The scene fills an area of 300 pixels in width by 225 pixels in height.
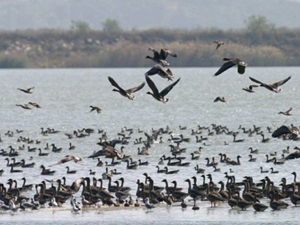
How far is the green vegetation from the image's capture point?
123469mm

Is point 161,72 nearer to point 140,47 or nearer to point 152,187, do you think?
point 152,187

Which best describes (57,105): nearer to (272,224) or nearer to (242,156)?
(242,156)

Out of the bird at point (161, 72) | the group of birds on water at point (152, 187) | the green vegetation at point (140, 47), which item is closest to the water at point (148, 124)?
the group of birds on water at point (152, 187)

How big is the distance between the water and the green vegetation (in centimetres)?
470

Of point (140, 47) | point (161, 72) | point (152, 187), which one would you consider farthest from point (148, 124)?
point (140, 47)

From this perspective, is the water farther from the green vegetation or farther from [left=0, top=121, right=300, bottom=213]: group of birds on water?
the green vegetation

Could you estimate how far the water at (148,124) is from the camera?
2755 cm

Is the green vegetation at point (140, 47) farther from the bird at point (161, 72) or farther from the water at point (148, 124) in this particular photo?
the bird at point (161, 72)

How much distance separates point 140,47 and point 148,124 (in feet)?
219

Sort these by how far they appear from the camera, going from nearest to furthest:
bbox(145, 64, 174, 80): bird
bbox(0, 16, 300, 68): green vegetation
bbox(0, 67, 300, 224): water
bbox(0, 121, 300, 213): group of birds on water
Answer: bbox(145, 64, 174, 80): bird → bbox(0, 67, 300, 224): water → bbox(0, 121, 300, 213): group of birds on water → bbox(0, 16, 300, 68): green vegetation

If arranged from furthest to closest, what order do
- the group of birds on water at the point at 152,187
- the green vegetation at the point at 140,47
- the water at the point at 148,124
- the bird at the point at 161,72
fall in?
1. the green vegetation at the point at 140,47
2. the group of birds on water at the point at 152,187
3. the water at the point at 148,124
4. the bird at the point at 161,72

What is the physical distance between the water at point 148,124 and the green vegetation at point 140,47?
15.4ft

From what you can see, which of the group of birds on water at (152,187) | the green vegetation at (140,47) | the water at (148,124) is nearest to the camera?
the water at (148,124)

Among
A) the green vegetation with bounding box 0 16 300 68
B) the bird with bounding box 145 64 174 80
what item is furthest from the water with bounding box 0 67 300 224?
the bird with bounding box 145 64 174 80
